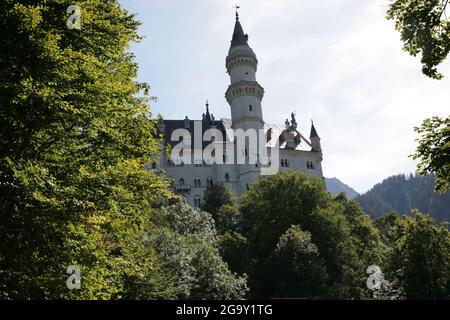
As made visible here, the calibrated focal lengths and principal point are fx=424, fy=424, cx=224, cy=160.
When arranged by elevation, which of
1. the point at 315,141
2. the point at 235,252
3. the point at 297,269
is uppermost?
the point at 315,141

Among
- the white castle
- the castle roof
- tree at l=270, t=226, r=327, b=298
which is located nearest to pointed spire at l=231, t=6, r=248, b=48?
the white castle

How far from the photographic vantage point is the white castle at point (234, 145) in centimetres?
7706

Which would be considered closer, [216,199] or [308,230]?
[308,230]

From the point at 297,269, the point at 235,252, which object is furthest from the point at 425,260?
the point at 235,252

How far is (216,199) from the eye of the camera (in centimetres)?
6506

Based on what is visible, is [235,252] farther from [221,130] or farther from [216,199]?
[221,130]

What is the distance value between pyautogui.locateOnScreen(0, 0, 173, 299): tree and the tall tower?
63.2 meters

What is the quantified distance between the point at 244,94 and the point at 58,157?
70624 mm

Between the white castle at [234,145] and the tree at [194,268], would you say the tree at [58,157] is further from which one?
the white castle at [234,145]

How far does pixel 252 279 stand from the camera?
44.3 meters

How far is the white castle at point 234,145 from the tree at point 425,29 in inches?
2532

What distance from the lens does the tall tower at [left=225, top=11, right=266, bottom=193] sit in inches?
3044
